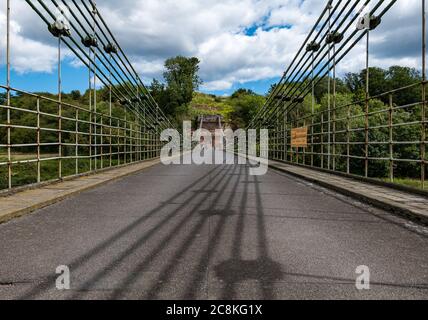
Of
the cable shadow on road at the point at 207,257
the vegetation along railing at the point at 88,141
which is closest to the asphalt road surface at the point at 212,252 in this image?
the cable shadow on road at the point at 207,257

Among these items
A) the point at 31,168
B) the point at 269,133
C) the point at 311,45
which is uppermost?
the point at 311,45

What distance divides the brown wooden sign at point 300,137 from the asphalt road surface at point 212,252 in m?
8.58

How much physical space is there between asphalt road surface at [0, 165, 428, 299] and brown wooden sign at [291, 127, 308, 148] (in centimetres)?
858

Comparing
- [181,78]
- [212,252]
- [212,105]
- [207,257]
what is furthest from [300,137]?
[212,105]

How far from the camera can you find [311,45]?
13344mm

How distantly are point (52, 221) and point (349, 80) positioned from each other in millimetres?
91267

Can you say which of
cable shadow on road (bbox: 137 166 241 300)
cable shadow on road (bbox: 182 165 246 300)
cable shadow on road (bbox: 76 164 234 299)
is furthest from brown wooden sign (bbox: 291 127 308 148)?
cable shadow on road (bbox: 137 166 241 300)

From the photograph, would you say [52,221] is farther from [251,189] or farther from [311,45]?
[311,45]

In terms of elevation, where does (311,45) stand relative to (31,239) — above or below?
above

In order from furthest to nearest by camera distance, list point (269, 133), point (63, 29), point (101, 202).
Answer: point (269, 133) → point (63, 29) → point (101, 202)

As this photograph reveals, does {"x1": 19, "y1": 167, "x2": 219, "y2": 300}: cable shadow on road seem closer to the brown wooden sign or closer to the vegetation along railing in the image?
the vegetation along railing

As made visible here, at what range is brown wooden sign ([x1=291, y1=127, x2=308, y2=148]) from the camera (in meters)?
13.9
